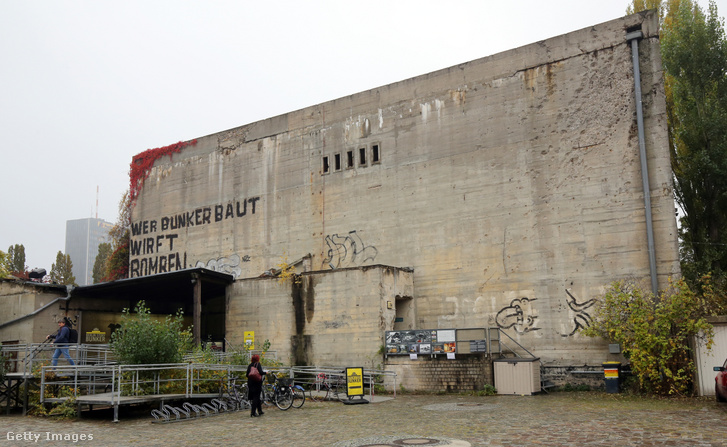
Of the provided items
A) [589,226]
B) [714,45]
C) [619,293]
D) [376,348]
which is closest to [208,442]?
[376,348]

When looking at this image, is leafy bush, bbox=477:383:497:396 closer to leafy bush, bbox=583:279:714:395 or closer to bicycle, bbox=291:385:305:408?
leafy bush, bbox=583:279:714:395

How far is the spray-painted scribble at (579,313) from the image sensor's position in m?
21.3

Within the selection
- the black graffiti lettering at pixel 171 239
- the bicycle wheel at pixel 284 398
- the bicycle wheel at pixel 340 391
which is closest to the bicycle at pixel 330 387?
the bicycle wheel at pixel 340 391

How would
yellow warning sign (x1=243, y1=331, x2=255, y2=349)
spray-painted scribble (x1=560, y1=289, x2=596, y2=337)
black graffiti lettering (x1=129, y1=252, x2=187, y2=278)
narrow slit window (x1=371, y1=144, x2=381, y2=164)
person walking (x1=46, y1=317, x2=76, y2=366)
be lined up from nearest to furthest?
person walking (x1=46, y1=317, x2=76, y2=366) → spray-painted scribble (x1=560, y1=289, x2=596, y2=337) → yellow warning sign (x1=243, y1=331, x2=255, y2=349) → narrow slit window (x1=371, y1=144, x2=381, y2=164) → black graffiti lettering (x1=129, y1=252, x2=187, y2=278)

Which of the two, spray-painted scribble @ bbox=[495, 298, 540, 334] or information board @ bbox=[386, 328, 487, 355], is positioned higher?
spray-painted scribble @ bbox=[495, 298, 540, 334]

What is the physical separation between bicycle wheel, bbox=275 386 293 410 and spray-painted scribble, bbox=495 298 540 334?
31.9 ft

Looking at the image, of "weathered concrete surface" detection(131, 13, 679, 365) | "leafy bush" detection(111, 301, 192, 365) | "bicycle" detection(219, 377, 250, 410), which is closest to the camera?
"leafy bush" detection(111, 301, 192, 365)

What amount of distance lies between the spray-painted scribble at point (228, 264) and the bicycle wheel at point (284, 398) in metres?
14.3

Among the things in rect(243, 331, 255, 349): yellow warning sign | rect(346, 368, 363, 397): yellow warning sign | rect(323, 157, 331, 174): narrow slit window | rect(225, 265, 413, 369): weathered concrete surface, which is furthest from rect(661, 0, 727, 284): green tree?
rect(243, 331, 255, 349): yellow warning sign

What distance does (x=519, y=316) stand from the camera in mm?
22609

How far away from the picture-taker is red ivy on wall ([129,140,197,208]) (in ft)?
→ 116

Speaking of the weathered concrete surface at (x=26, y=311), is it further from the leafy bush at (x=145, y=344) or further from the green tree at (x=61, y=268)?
the green tree at (x=61, y=268)

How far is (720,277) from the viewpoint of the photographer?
23.8 meters

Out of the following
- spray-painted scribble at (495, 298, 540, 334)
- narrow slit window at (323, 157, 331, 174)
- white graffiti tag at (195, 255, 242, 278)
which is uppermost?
narrow slit window at (323, 157, 331, 174)
